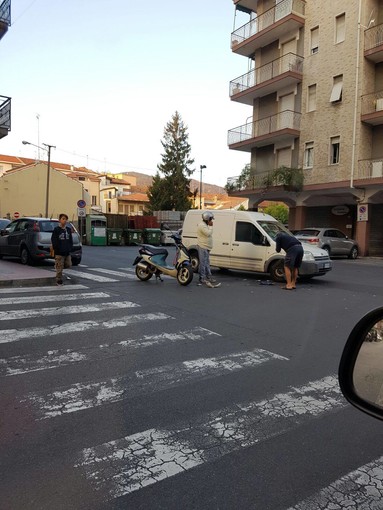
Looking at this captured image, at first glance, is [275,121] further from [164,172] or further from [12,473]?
[164,172]

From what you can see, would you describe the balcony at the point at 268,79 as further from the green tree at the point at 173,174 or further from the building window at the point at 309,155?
the green tree at the point at 173,174

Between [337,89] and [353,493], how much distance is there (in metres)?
25.5

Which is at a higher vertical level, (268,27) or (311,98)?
(268,27)

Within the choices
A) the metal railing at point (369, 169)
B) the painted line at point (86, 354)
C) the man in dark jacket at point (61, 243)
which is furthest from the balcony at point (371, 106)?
the painted line at point (86, 354)

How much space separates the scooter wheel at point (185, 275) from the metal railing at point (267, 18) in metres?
22.3

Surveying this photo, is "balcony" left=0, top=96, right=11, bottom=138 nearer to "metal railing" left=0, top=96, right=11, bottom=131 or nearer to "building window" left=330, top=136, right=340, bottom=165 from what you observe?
"metal railing" left=0, top=96, right=11, bottom=131

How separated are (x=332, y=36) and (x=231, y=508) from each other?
2770cm

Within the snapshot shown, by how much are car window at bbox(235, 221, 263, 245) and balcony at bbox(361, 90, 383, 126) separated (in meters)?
13.9

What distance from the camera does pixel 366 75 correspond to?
2325 centimetres

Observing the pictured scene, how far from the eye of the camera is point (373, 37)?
22844mm

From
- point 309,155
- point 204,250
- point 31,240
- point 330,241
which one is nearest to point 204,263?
point 204,250

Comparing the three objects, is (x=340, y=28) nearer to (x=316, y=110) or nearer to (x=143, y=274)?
(x=316, y=110)

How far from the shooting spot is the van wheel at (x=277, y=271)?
11.9 meters

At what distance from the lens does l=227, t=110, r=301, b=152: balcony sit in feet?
87.9
